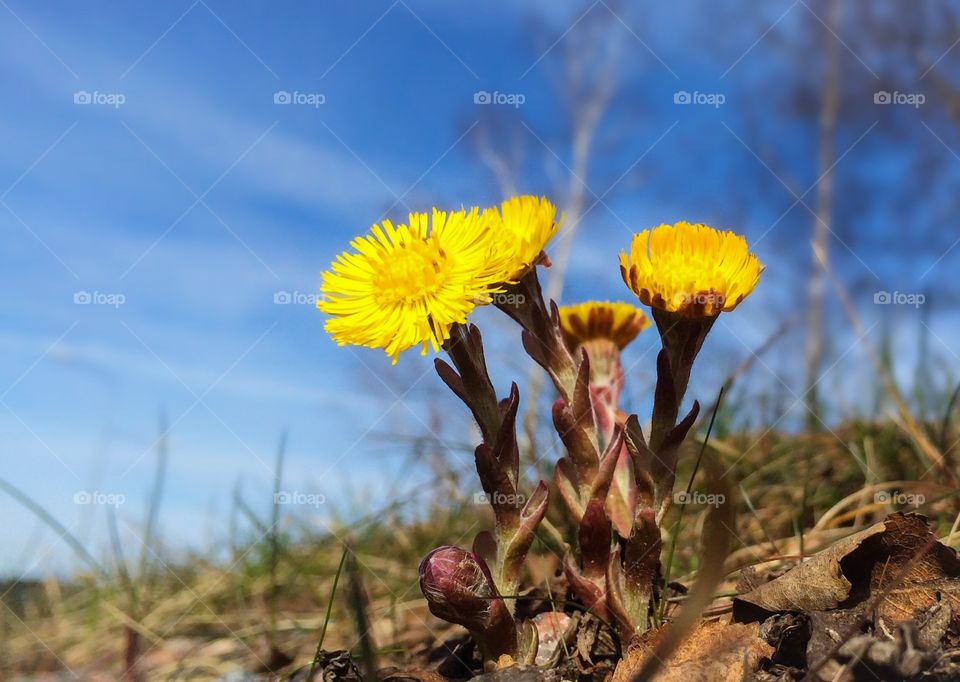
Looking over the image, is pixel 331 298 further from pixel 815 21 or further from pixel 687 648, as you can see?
pixel 815 21

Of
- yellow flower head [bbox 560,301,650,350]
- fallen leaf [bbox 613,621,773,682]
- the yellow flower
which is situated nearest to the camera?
fallen leaf [bbox 613,621,773,682]

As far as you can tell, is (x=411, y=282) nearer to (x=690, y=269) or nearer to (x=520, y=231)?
(x=520, y=231)

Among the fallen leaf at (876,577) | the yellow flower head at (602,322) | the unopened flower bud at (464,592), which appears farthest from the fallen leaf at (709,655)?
the yellow flower head at (602,322)

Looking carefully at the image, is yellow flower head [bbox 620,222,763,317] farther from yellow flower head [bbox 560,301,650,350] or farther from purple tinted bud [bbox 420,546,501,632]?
purple tinted bud [bbox 420,546,501,632]

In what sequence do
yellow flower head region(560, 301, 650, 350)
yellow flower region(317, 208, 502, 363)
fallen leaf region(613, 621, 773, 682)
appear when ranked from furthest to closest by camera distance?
yellow flower head region(560, 301, 650, 350) → yellow flower region(317, 208, 502, 363) → fallen leaf region(613, 621, 773, 682)

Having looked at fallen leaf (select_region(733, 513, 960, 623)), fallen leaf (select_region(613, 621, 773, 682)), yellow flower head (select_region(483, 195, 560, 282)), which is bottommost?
fallen leaf (select_region(613, 621, 773, 682))

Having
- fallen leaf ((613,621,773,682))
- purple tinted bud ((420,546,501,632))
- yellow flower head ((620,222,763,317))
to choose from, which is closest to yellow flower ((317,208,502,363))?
yellow flower head ((620,222,763,317))

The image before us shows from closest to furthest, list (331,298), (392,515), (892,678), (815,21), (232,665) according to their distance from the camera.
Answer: (892,678)
(331,298)
(232,665)
(392,515)
(815,21)

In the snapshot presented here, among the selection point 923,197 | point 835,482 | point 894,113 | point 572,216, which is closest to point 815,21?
point 894,113
